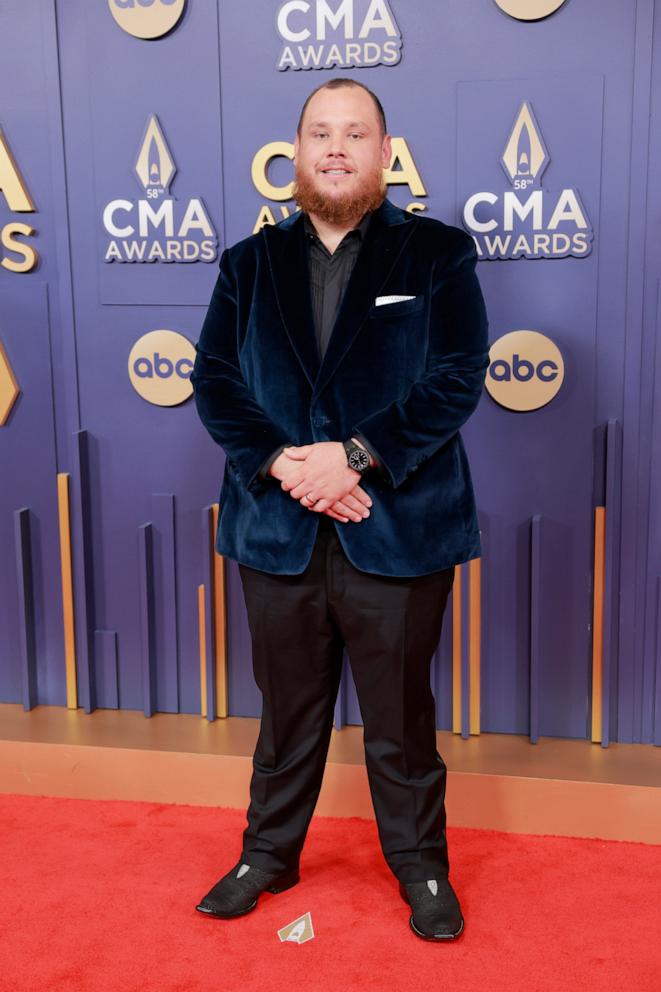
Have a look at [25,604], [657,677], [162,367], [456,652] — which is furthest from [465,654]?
[25,604]

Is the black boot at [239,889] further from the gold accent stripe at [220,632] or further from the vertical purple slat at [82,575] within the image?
the vertical purple slat at [82,575]

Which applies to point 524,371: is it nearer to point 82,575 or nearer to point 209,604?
point 209,604

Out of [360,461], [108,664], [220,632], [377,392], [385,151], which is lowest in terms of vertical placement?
[108,664]

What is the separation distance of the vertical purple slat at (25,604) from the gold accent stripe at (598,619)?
→ 1515mm

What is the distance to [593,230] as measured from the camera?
2.51m

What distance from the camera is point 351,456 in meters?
1.90

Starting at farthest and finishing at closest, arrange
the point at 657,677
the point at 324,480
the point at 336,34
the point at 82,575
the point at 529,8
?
the point at 82,575
the point at 657,677
the point at 336,34
the point at 529,8
the point at 324,480

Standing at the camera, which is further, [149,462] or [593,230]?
[149,462]

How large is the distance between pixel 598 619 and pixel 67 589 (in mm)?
1409

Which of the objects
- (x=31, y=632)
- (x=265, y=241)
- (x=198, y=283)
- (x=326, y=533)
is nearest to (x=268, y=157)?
(x=198, y=283)

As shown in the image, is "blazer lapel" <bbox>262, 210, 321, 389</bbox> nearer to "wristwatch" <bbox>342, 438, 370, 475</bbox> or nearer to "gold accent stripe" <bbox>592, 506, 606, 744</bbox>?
"wristwatch" <bbox>342, 438, 370, 475</bbox>

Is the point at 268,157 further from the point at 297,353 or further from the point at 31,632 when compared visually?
the point at 31,632

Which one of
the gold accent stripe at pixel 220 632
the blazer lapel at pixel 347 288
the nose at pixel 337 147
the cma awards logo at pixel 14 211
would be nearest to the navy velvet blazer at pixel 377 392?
the blazer lapel at pixel 347 288

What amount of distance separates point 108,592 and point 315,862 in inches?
39.0
